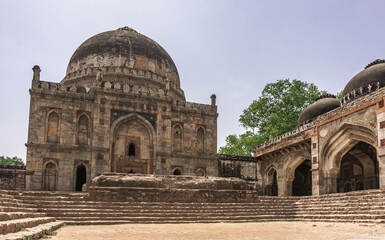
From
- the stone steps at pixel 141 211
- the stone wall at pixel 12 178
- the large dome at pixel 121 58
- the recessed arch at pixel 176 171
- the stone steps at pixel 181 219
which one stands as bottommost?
the stone steps at pixel 181 219

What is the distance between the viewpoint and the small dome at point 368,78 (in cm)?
1822

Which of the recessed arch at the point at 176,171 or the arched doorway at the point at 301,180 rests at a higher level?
the recessed arch at the point at 176,171

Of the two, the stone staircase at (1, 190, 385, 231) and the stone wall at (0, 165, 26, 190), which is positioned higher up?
the stone wall at (0, 165, 26, 190)

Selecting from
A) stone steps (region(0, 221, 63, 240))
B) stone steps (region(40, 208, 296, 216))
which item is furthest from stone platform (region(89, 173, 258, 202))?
stone steps (region(0, 221, 63, 240))

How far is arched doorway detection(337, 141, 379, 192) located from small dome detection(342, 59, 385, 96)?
2.74 meters

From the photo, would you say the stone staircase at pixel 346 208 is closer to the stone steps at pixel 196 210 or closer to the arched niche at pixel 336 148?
the stone steps at pixel 196 210

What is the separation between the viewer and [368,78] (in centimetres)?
1873

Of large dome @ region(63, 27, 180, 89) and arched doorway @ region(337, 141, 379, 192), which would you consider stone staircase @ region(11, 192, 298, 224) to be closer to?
arched doorway @ region(337, 141, 379, 192)

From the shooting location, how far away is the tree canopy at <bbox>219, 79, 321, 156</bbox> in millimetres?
27875

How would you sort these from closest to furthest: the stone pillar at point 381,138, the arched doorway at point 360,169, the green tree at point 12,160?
1. the stone pillar at point 381,138
2. the arched doorway at point 360,169
3. the green tree at point 12,160

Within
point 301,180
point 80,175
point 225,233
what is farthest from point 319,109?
point 225,233

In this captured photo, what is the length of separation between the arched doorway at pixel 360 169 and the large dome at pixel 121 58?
35.1 ft

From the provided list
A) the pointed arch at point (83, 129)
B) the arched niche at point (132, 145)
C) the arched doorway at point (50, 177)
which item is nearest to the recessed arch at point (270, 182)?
the arched niche at point (132, 145)

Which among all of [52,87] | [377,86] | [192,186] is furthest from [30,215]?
[377,86]
